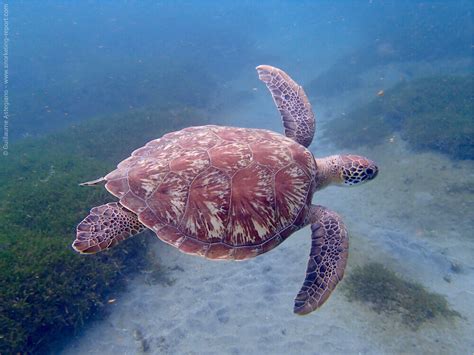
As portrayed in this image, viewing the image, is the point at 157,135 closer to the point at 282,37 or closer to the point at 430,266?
the point at 430,266

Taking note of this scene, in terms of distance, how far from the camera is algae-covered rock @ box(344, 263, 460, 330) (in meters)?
4.89

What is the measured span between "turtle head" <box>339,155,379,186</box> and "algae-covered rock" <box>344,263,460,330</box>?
205 cm

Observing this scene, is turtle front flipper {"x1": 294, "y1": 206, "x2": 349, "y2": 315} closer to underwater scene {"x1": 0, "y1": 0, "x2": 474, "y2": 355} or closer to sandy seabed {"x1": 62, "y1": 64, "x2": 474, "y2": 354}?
underwater scene {"x1": 0, "y1": 0, "x2": 474, "y2": 355}

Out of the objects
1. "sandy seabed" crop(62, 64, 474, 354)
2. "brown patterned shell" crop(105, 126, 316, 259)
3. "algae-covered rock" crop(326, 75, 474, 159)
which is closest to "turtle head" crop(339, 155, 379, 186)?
"brown patterned shell" crop(105, 126, 316, 259)

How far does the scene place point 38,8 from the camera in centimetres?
4597

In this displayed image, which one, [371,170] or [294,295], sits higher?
[371,170]

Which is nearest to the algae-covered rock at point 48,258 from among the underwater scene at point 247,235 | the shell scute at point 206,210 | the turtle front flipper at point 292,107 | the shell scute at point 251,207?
the underwater scene at point 247,235

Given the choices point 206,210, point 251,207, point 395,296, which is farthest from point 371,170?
point 206,210

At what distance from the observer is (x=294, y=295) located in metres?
5.20

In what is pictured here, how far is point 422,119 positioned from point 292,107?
8.28 metres

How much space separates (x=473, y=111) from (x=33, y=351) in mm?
14546

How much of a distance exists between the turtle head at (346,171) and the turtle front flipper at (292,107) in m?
0.77

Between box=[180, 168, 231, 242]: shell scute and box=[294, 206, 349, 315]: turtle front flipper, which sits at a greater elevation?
box=[180, 168, 231, 242]: shell scute

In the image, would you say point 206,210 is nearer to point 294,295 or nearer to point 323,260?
point 323,260
